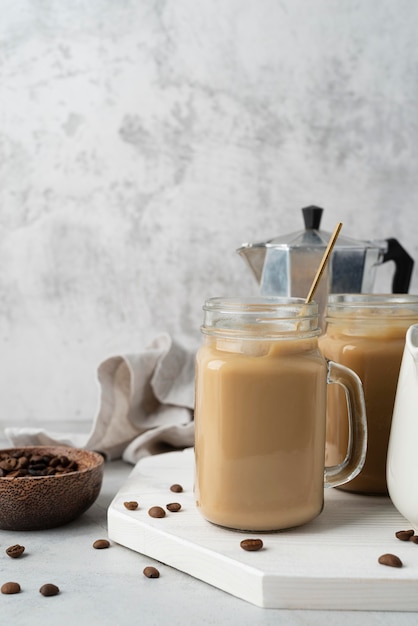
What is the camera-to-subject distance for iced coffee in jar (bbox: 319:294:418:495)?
3.05ft

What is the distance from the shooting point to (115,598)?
759 mm

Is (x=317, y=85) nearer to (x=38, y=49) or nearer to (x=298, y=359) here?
(x=38, y=49)

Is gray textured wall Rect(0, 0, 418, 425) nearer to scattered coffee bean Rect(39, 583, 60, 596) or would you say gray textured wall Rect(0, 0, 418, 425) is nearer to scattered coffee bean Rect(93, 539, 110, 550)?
scattered coffee bean Rect(93, 539, 110, 550)

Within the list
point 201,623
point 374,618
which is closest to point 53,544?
point 201,623

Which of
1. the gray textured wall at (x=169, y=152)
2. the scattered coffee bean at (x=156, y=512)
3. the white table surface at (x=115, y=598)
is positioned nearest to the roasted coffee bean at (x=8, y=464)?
the white table surface at (x=115, y=598)

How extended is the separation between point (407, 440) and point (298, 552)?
0.55ft

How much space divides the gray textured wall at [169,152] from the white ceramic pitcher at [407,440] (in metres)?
0.82

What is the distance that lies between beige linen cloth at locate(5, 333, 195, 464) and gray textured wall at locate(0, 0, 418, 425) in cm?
25

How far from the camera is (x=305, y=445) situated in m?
0.82

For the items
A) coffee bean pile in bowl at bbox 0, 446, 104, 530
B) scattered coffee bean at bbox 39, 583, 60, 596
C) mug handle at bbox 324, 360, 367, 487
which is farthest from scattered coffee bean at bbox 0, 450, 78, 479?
mug handle at bbox 324, 360, 367, 487

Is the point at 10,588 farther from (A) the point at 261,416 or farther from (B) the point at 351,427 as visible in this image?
(B) the point at 351,427

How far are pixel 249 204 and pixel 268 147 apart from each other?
126mm

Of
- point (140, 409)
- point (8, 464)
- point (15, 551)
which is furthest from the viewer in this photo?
point (140, 409)

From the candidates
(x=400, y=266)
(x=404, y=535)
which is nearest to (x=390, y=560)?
(x=404, y=535)
